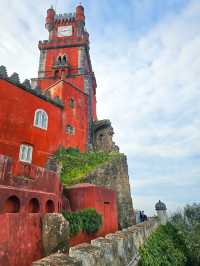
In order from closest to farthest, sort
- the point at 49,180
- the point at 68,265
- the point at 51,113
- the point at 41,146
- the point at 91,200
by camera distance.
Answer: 1. the point at 68,265
2. the point at 49,180
3. the point at 91,200
4. the point at 41,146
5. the point at 51,113

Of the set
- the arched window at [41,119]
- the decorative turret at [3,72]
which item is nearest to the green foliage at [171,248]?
the arched window at [41,119]

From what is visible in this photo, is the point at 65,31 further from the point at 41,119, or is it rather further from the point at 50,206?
the point at 50,206

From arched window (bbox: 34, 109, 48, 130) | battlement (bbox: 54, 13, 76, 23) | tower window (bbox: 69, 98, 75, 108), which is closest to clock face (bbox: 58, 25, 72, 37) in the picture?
battlement (bbox: 54, 13, 76, 23)

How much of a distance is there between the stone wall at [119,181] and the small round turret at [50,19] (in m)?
22.2

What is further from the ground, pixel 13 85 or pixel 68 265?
pixel 13 85

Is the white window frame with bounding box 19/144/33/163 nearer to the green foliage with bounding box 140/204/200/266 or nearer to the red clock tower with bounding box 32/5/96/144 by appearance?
the red clock tower with bounding box 32/5/96/144

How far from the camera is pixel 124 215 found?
66.7 ft

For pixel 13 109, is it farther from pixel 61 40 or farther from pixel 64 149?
pixel 61 40

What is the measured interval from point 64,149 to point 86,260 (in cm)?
1853

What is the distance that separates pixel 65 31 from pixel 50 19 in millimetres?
3302

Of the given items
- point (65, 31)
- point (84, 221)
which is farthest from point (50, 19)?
point (84, 221)

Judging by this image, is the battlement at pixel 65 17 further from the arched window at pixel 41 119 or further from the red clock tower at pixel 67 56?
the arched window at pixel 41 119

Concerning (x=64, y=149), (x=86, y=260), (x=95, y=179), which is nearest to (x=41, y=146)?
(x=64, y=149)

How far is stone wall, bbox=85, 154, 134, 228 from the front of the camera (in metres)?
19.2
